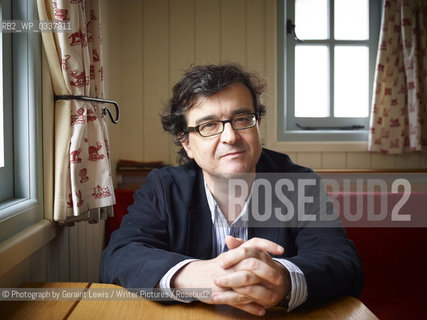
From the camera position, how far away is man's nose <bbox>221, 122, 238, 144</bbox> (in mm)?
1231

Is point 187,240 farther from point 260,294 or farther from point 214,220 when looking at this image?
point 260,294

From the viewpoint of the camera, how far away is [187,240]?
48.2 inches

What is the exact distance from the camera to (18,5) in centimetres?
118

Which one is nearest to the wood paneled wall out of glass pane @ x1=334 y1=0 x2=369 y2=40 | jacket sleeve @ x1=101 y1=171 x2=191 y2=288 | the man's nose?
glass pane @ x1=334 y1=0 x2=369 y2=40

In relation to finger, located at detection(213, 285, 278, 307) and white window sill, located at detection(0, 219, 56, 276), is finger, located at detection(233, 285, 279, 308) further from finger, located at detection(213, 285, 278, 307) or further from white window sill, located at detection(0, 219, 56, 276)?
white window sill, located at detection(0, 219, 56, 276)

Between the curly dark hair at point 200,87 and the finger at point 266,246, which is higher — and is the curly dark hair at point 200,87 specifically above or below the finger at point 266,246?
above

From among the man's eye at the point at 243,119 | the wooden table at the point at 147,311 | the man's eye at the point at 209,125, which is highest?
the man's eye at the point at 243,119

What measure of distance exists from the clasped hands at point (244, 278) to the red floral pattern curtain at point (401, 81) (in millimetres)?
2012

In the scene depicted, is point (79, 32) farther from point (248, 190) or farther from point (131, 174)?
point (131, 174)

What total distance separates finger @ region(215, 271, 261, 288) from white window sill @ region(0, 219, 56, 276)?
53 centimetres

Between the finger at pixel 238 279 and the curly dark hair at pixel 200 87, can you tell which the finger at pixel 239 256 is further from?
the curly dark hair at pixel 200 87

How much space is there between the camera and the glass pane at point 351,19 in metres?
2.74

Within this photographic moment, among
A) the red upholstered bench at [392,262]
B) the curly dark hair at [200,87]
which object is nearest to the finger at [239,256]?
the curly dark hair at [200,87]

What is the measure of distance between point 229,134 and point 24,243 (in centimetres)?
67
